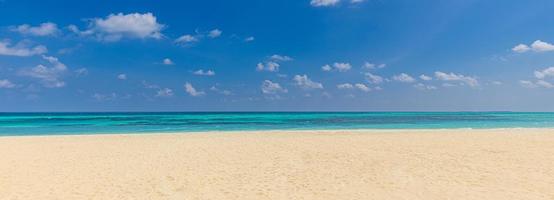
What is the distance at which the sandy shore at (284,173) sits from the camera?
314 inches

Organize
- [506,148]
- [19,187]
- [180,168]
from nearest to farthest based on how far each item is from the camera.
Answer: [19,187] → [180,168] → [506,148]

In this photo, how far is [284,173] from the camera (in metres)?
10.1

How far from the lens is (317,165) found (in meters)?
11.4

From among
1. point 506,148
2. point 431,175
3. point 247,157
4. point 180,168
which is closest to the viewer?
point 431,175

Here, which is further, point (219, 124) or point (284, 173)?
point (219, 124)

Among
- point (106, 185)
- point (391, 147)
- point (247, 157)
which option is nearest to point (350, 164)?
point (247, 157)

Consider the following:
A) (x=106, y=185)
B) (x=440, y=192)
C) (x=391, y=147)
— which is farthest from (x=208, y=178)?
(x=391, y=147)

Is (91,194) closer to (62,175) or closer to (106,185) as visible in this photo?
(106,185)

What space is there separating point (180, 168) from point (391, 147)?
8377 millimetres

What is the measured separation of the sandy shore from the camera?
7984 mm

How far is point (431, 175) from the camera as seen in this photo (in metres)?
9.60

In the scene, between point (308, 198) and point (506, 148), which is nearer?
point (308, 198)

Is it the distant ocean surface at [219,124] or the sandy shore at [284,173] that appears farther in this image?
the distant ocean surface at [219,124]

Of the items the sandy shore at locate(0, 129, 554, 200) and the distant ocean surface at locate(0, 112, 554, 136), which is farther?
the distant ocean surface at locate(0, 112, 554, 136)
